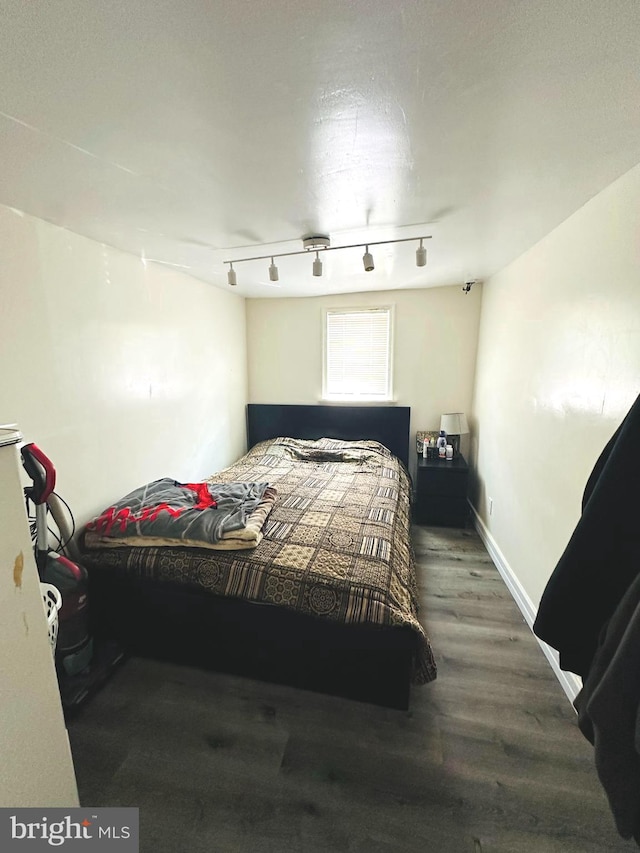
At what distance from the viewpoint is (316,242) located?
202 cm

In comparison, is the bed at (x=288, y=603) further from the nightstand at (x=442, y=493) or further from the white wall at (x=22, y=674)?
the nightstand at (x=442, y=493)

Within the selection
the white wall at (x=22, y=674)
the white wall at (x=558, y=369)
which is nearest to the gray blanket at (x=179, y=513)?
the white wall at (x=22, y=674)

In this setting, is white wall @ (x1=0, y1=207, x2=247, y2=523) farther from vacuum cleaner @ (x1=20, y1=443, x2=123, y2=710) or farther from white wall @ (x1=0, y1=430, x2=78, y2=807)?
white wall @ (x1=0, y1=430, x2=78, y2=807)

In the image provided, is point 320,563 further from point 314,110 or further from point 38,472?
point 314,110

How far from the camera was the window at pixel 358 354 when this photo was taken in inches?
143

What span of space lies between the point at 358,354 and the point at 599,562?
3048mm

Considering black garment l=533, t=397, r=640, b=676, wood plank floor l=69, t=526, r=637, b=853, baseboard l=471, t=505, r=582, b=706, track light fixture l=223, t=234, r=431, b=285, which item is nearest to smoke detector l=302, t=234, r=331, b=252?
track light fixture l=223, t=234, r=431, b=285

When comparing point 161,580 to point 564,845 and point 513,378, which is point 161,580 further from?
point 513,378

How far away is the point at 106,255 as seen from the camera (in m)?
2.07

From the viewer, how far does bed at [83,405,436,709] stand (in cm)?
150

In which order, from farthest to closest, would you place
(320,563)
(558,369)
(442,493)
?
1. (442,493)
2. (558,369)
3. (320,563)

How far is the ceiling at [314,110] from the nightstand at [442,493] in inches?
80.6

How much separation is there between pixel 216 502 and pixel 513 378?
2.26 m

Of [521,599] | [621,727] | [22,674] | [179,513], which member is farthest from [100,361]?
[521,599]
